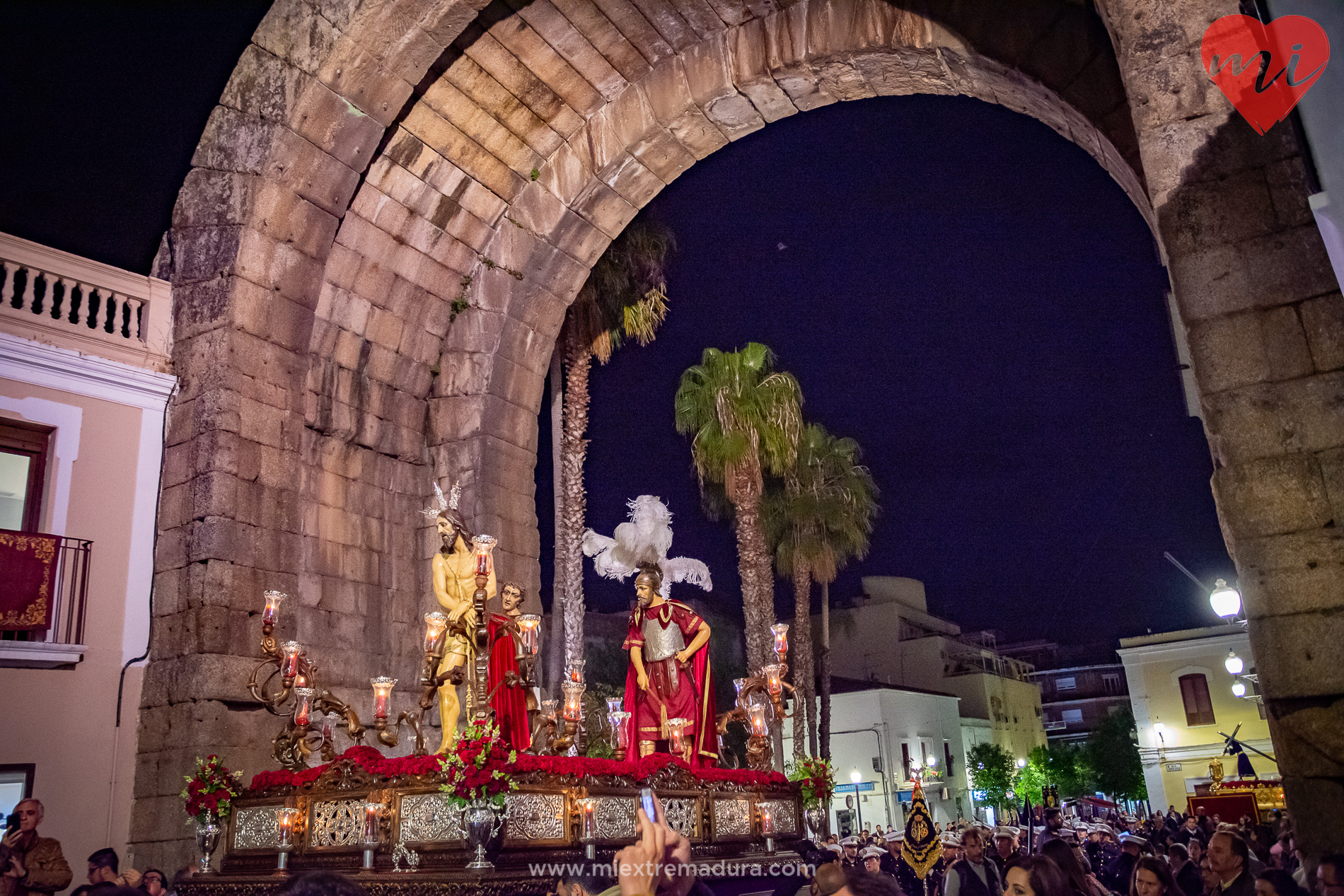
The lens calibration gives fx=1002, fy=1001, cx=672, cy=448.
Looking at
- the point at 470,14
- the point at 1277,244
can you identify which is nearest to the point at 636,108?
the point at 470,14

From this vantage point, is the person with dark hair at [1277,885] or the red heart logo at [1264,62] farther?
the red heart logo at [1264,62]

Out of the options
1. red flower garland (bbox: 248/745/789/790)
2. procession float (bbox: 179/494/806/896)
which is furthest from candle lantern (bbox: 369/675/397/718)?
red flower garland (bbox: 248/745/789/790)

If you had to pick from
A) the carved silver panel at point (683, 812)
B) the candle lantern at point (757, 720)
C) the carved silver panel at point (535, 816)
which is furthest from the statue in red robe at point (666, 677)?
the carved silver panel at point (535, 816)

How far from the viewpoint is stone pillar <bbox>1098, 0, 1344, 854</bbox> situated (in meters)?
5.08

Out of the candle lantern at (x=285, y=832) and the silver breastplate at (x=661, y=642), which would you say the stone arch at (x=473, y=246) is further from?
the silver breastplate at (x=661, y=642)

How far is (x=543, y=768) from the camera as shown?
6871 mm

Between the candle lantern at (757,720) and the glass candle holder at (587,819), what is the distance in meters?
2.41

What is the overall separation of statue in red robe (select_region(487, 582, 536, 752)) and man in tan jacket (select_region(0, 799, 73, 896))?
3.11 m

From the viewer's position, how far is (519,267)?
42.8 ft

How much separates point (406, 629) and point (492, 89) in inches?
260

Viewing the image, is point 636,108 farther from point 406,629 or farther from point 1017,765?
point 1017,765

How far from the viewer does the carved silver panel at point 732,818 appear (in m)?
8.06

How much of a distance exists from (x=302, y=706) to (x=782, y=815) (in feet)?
14.1

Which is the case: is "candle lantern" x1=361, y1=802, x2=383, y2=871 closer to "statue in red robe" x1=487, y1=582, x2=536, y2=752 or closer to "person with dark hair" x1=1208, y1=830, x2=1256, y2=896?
"statue in red robe" x1=487, y1=582, x2=536, y2=752
